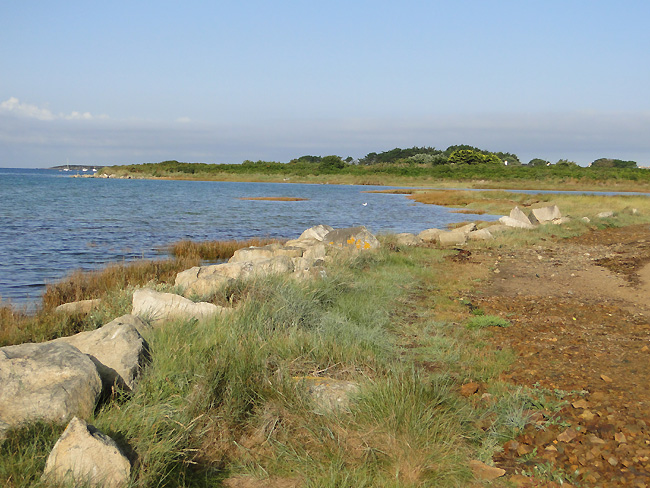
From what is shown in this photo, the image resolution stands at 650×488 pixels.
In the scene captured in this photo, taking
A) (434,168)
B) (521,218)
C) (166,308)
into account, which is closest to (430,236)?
(521,218)

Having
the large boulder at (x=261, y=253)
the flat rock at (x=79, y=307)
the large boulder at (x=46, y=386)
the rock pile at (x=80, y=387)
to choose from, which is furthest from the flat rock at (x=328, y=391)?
the large boulder at (x=261, y=253)

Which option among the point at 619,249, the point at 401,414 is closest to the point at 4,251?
the point at 401,414

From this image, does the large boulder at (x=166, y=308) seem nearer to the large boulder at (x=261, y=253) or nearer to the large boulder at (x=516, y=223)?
the large boulder at (x=261, y=253)

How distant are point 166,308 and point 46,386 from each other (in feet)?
7.53

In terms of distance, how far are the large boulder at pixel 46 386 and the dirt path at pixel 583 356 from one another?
275 cm

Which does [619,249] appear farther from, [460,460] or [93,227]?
[93,227]

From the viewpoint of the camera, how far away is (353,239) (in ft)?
41.3

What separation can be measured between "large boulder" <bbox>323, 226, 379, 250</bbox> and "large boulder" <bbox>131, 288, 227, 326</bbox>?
652 cm

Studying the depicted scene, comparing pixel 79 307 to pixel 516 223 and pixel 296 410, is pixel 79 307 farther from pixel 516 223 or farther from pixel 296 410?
pixel 516 223

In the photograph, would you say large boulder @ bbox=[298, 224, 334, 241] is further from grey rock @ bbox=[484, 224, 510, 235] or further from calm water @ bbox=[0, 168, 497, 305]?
grey rock @ bbox=[484, 224, 510, 235]

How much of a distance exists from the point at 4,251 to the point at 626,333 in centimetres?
1513

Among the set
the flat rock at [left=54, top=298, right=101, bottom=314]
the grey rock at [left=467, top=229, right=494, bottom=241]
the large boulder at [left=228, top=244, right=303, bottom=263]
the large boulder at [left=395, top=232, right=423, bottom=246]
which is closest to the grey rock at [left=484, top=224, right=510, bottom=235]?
the grey rock at [left=467, top=229, right=494, bottom=241]

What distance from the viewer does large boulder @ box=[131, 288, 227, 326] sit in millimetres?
5391

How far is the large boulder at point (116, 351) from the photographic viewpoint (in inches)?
149
